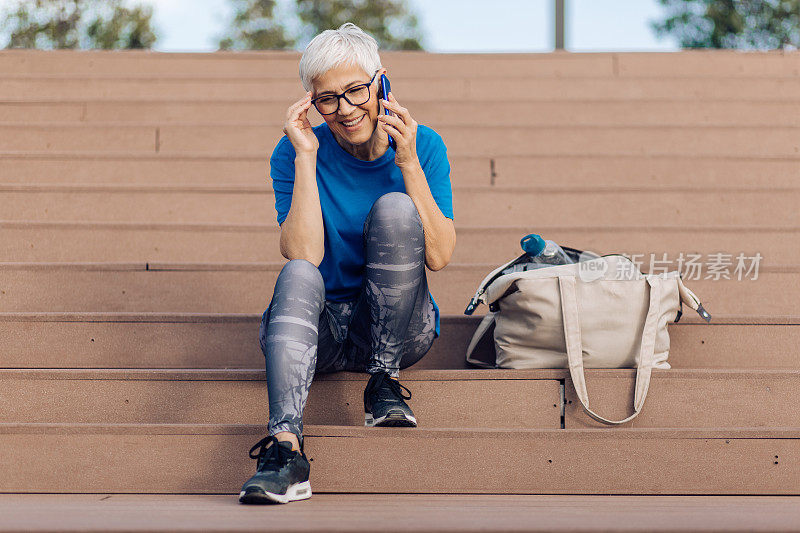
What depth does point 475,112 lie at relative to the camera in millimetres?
4547

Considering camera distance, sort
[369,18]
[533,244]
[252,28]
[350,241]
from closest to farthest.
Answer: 1. [350,241]
2. [533,244]
3. [252,28]
4. [369,18]

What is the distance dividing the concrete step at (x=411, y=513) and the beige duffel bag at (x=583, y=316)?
1.30 ft

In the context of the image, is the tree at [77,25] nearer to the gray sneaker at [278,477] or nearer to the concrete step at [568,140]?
the concrete step at [568,140]

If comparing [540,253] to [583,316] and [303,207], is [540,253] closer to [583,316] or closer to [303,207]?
[583,316]

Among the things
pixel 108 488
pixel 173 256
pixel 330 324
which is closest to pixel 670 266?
pixel 330 324

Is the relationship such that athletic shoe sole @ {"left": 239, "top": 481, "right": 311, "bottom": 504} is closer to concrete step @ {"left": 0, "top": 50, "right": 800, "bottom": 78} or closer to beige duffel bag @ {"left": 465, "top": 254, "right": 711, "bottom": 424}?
beige duffel bag @ {"left": 465, "top": 254, "right": 711, "bottom": 424}

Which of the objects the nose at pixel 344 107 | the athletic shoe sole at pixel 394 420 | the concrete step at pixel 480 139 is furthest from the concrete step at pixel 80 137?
the athletic shoe sole at pixel 394 420

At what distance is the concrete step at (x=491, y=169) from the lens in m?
3.78

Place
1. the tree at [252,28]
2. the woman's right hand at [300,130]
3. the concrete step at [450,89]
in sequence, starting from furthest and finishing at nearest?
the tree at [252,28] → the concrete step at [450,89] → the woman's right hand at [300,130]

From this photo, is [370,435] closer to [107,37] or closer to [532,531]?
[532,531]

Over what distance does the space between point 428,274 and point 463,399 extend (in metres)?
0.77

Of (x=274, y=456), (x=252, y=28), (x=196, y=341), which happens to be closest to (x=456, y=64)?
(x=196, y=341)

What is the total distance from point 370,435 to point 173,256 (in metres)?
1.46

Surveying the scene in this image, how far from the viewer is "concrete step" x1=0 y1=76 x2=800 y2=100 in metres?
4.68
